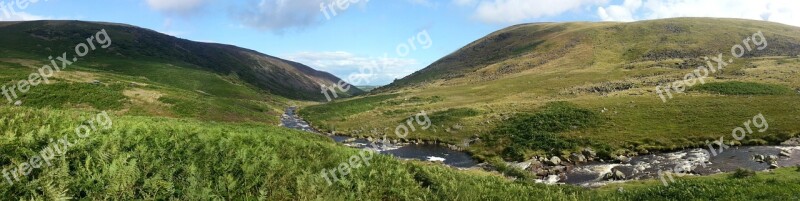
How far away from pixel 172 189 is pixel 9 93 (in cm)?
6813

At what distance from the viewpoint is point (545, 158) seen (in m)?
45.8

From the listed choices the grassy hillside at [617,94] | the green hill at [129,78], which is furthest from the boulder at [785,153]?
the green hill at [129,78]

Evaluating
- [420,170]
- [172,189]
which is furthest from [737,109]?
[172,189]

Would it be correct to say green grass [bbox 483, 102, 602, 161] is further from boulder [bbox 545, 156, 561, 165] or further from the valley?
boulder [bbox 545, 156, 561, 165]

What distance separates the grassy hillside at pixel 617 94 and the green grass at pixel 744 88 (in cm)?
13

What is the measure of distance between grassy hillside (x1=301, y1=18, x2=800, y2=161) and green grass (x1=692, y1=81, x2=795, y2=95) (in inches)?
4.9

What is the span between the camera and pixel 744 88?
66.5 metres

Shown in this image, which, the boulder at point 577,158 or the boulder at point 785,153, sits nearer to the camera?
the boulder at point 785,153

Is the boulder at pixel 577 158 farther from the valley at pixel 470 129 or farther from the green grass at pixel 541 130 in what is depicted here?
the green grass at pixel 541 130

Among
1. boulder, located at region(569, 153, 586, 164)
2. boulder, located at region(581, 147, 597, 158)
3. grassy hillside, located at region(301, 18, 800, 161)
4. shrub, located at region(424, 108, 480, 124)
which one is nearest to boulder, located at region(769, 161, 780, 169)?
grassy hillside, located at region(301, 18, 800, 161)

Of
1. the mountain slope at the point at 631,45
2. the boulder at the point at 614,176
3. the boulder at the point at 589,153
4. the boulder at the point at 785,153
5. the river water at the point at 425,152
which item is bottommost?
the river water at the point at 425,152

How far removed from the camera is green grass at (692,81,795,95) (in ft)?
208

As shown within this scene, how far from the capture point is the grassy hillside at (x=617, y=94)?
50562 mm

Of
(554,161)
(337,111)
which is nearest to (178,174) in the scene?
(554,161)
